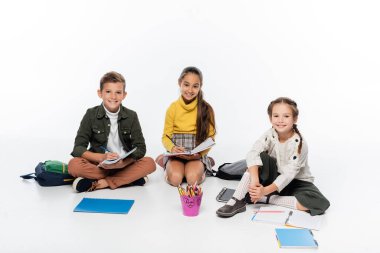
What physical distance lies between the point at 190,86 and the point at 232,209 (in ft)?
3.46

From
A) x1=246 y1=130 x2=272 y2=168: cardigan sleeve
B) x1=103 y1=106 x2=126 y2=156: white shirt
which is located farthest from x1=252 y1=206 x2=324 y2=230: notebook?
x1=103 y1=106 x2=126 y2=156: white shirt

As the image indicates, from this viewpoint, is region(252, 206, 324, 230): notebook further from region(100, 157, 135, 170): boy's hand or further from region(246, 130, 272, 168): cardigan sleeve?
region(100, 157, 135, 170): boy's hand

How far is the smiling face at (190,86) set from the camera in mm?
3799

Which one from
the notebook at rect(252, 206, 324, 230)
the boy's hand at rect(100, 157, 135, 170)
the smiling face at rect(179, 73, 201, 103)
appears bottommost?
the notebook at rect(252, 206, 324, 230)

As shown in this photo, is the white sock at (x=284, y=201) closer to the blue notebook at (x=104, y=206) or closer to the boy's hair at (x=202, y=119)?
the boy's hair at (x=202, y=119)

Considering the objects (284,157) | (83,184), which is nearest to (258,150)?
(284,157)

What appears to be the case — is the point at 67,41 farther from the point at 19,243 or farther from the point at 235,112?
the point at 19,243

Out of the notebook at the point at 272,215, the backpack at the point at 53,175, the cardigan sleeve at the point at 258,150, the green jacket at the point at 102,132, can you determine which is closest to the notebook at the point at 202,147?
the green jacket at the point at 102,132

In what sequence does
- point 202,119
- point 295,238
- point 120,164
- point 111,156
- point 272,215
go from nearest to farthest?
point 295,238, point 272,215, point 111,156, point 120,164, point 202,119

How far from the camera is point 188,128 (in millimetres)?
3932

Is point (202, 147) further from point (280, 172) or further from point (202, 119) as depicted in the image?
point (280, 172)

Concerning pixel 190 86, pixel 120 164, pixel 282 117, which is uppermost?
pixel 190 86

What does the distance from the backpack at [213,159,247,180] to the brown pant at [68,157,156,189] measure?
0.56 m

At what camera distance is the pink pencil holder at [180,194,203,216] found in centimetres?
315
